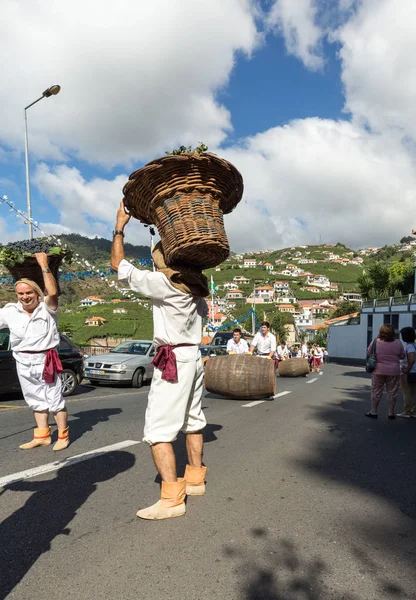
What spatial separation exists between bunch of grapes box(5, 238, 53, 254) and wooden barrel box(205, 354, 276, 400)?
511 centimetres

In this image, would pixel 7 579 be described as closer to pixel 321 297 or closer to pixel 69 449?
pixel 69 449

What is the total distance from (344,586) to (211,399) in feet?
24.5

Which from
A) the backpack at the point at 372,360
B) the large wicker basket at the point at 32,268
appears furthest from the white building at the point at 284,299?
the large wicker basket at the point at 32,268

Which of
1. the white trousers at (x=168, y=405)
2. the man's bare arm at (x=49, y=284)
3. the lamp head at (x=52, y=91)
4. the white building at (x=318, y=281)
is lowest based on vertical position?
the white trousers at (x=168, y=405)

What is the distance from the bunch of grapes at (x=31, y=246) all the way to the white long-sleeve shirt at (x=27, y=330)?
607mm

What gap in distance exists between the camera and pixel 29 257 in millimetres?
4562

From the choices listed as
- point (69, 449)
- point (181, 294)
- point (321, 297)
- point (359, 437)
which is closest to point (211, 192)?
point (181, 294)

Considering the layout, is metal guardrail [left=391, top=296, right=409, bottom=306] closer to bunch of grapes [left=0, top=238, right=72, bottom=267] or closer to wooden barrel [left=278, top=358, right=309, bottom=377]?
wooden barrel [left=278, top=358, right=309, bottom=377]

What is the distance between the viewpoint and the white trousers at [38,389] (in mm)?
4875

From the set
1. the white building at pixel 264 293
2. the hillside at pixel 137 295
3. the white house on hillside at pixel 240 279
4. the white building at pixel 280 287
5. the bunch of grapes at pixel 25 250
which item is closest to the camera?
the bunch of grapes at pixel 25 250

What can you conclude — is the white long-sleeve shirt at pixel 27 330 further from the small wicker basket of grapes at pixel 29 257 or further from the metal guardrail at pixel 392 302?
the metal guardrail at pixel 392 302

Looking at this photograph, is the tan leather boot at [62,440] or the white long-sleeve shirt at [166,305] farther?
the tan leather boot at [62,440]

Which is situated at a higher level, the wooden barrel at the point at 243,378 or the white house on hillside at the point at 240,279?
the white house on hillside at the point at 240,279

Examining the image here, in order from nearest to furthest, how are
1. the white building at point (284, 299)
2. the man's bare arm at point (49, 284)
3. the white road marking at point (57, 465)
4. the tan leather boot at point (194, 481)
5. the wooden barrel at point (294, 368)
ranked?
1. the tan leather boot at point (194, 481)
2. the white road marking at point (57, 465)
3. the man's bare arm at point (49, 284)
4. the wooden barrel at point (294, 368)
5. the white building at point (284, 299)
